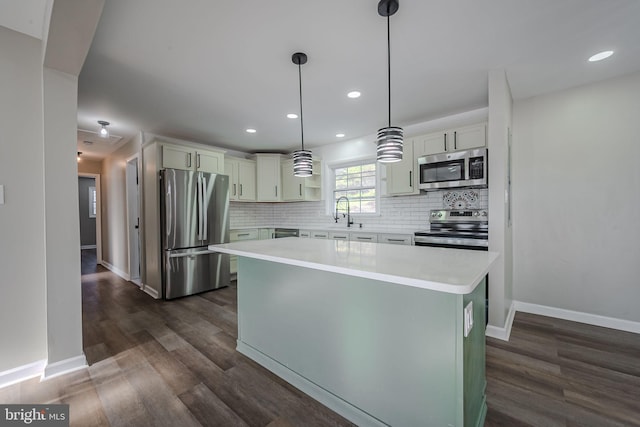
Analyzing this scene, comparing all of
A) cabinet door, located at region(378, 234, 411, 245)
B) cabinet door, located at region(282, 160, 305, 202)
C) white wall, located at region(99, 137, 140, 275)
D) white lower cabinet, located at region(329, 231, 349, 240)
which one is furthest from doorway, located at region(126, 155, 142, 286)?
cabinet door, located at region(378, 234, 411, 245)

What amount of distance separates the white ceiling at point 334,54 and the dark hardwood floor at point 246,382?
2.50 m

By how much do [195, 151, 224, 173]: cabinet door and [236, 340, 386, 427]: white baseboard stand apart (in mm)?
2914

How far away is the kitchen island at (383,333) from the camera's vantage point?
1.20m

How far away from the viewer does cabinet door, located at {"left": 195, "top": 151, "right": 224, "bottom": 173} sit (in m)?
4.19

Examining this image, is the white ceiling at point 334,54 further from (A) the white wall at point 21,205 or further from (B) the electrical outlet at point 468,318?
(B) the electrical outlet at point 468,318

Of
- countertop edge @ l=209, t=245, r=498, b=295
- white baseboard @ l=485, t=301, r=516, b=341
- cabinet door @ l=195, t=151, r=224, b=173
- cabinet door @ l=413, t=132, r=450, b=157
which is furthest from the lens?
cabinet door @ l=195, t=151, r=224, b=173

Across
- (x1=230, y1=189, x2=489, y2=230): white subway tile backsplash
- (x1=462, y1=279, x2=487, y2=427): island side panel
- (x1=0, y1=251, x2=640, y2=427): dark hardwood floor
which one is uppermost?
(x1=230, y1=189, x2=489, y2=230): white subway tile backsplash

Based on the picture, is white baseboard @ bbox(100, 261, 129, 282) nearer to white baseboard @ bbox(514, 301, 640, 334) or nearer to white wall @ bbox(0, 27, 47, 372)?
white wall @ bbox(0, 27, 47, 372)

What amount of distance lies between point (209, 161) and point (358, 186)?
8.32 feet

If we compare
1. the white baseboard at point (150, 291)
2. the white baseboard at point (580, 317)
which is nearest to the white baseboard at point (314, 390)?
the white baseboard at point (150, 291)

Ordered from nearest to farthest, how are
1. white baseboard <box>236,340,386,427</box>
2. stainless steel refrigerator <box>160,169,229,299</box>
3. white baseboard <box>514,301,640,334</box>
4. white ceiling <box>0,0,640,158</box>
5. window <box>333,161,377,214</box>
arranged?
white baseboard <box>236,340,386,427</box> → white ceiling <box>0,0,640,158</box> → white baseboard <box>514,301,640,334</box> → stainless steel refrigerator <box>160,169,229,299</box> → window <box>333,161,377,214</box>

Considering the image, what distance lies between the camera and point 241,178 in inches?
204

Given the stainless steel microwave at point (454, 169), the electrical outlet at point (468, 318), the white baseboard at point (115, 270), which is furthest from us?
the white baseboard at point (115, 270)

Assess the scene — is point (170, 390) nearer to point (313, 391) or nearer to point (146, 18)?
point (313, 391)
